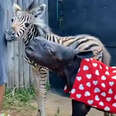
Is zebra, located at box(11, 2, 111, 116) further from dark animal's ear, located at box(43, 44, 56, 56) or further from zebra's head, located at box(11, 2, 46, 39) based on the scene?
dark animal's ear, located at box(43, 44, 56, 56)

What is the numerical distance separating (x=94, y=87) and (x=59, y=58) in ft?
Result: 1.41

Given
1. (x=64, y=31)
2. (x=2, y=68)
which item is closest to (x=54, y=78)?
(x=64, y=31)

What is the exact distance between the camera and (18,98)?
680 cm

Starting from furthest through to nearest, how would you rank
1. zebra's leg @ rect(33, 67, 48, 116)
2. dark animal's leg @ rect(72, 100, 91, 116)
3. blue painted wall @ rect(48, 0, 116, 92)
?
blue painted wall @ rect(48, 0, 116, 92) < zebra's leg @ rect(33, 67, 48, 116) < dark animal's leg @ rect(72, 100, 91, 116)

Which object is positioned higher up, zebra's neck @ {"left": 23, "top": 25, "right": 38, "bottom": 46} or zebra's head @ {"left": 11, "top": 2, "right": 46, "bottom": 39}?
zebra's head @ {"left": 11, "top": 2, "right": 46, "bottom": 39}

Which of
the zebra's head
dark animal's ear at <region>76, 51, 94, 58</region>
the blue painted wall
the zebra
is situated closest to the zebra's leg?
the zebra

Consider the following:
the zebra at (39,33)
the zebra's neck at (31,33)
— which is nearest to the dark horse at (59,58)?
the zebra at (39,33)

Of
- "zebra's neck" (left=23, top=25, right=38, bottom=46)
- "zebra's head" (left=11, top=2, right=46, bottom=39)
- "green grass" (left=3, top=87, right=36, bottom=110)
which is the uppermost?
"zebra's head" (left=11, top=2, right=46, bottom=39)

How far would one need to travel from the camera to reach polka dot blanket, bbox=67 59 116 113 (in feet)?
11.6

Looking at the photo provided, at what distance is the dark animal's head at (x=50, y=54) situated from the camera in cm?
344

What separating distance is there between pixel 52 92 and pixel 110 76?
3762 mm

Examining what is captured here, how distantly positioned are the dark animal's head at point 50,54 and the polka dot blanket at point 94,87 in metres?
0.14

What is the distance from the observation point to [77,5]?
7078mm

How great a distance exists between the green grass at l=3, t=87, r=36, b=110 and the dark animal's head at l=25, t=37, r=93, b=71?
2955 mm
